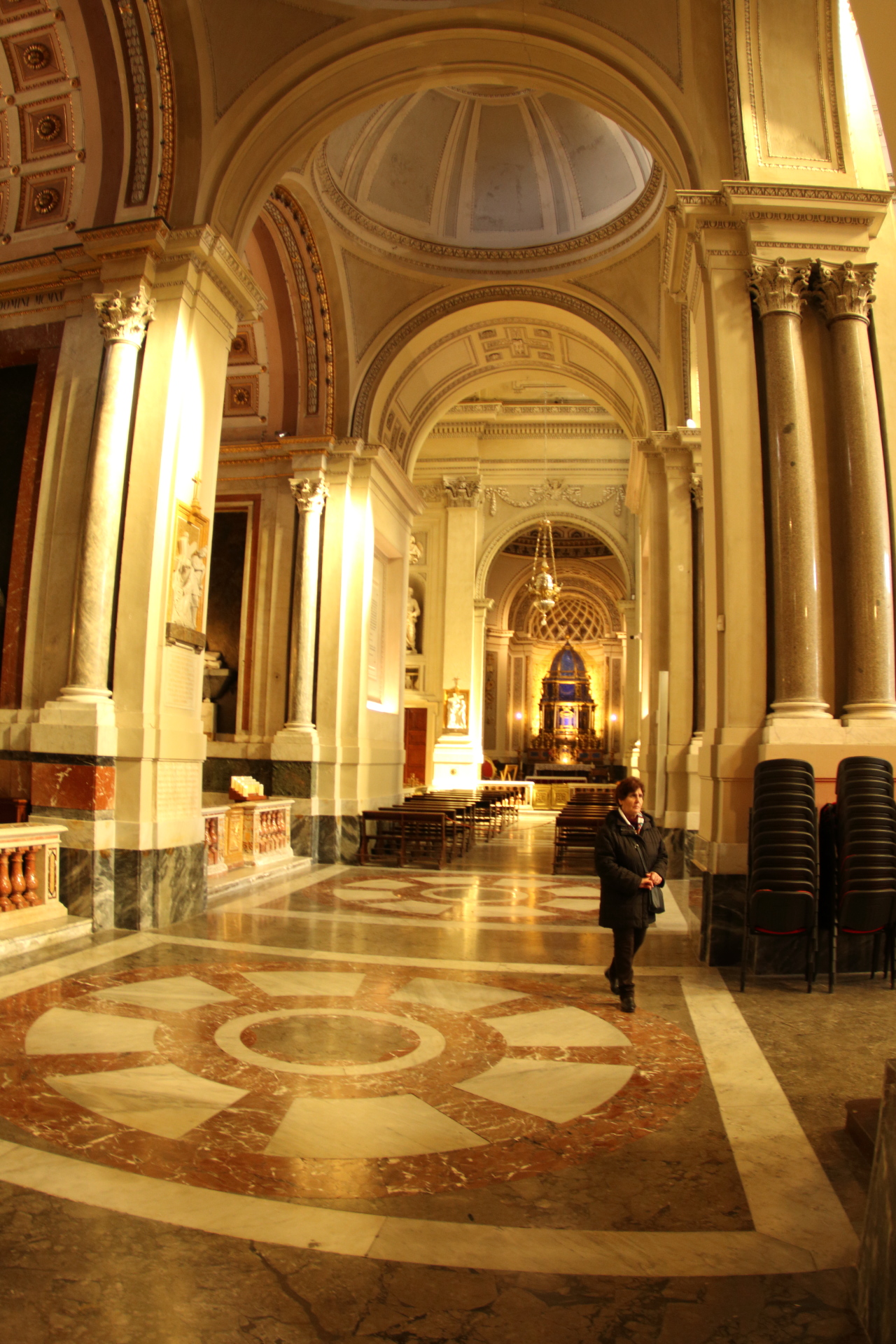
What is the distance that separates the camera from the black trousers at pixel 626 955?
4.69 m

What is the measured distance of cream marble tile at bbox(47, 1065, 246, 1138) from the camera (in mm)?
3117

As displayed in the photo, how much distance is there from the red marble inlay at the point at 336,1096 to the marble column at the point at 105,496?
2.87m

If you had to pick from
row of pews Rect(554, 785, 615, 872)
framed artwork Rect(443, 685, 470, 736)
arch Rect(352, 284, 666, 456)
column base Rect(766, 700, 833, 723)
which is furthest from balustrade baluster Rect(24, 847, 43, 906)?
framed artwork Rect(443, 685, 470, 736)

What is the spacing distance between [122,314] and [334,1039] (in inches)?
245

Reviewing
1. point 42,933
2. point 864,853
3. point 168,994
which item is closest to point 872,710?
point 864,853

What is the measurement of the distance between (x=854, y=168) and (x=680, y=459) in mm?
5276

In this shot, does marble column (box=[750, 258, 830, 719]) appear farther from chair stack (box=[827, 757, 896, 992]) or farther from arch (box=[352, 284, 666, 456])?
arch (box=[352, 284, 666, 456])

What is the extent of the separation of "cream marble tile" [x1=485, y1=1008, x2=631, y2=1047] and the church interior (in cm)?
4

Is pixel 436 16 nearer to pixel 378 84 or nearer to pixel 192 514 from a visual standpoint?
pixel 378 84

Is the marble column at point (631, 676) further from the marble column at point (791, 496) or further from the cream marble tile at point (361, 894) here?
the marble column at point (791, 496)

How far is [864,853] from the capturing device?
5.14m

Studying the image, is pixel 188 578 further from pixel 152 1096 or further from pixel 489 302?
pixel 489 302

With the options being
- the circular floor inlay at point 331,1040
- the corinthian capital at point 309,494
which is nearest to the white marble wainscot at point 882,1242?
the circular floor inlay at point 331,1040

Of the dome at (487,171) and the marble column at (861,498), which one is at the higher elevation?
the dome at (487,171)
